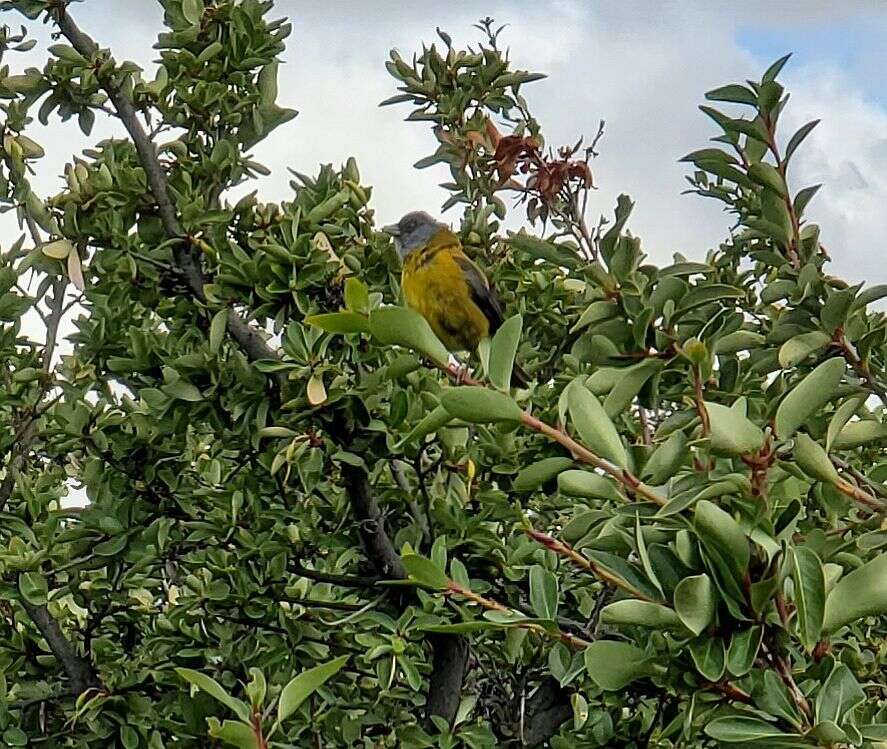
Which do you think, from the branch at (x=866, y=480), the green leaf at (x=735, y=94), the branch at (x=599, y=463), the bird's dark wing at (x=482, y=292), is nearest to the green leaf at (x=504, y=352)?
the branch at (x=599, y=463)

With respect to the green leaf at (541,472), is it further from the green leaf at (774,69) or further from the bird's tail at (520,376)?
the bird's tail at (520,376)

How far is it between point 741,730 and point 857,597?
0.17 metres

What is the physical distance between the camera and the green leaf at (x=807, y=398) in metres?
→ 1.20

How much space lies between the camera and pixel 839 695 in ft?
3.79

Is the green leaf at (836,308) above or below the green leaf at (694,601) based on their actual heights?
above

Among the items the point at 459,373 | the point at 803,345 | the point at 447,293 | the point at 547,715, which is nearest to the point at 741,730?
the point at 459,373

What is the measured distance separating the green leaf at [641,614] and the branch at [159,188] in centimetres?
167

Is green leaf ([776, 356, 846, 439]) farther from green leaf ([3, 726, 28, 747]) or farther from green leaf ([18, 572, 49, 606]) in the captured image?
green leaf ([3, 726, 28, 747])

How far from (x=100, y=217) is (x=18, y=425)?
0.84 meters

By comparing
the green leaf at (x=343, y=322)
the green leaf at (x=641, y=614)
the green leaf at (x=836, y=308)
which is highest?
the green leaf at (x=836, y=308)

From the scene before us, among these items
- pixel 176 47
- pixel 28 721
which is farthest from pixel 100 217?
pixel 28 721

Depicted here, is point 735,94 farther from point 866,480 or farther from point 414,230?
point 414,230

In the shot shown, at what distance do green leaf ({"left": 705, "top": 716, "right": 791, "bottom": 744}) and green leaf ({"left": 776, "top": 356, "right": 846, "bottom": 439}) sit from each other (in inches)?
11.6

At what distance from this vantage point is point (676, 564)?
1.22 m
